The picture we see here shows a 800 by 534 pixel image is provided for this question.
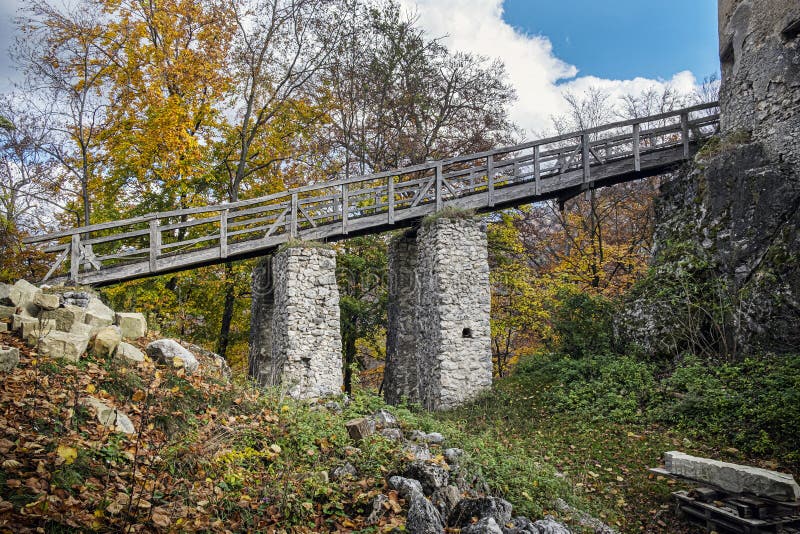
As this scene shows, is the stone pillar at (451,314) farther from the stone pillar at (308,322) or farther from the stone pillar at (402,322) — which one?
the stone pillar at (308,322)

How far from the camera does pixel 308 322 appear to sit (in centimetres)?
1112

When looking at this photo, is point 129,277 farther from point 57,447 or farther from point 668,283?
point 668,283

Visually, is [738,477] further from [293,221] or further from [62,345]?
[293,221]

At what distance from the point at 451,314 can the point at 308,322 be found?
10.2ft

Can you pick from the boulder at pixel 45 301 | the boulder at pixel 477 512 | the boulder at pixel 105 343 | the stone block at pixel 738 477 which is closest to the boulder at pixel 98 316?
the boulder at pixel 45 301

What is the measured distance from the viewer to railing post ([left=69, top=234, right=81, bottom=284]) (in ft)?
33.3

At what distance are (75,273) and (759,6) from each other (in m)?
14.6

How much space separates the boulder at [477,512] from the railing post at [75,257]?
855 centimetres

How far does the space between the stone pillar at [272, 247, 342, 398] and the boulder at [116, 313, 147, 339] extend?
3429 millimetres

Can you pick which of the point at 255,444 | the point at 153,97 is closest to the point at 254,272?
the point at 153,97

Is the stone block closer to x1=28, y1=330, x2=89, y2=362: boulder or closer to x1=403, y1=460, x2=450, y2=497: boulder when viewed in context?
x1=403, y1=460, x2=450, y2=497: boulder

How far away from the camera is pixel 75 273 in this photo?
10.2 metres

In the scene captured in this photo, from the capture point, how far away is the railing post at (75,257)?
33.3 feet

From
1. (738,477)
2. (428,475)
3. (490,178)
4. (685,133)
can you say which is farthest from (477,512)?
(685,133)
